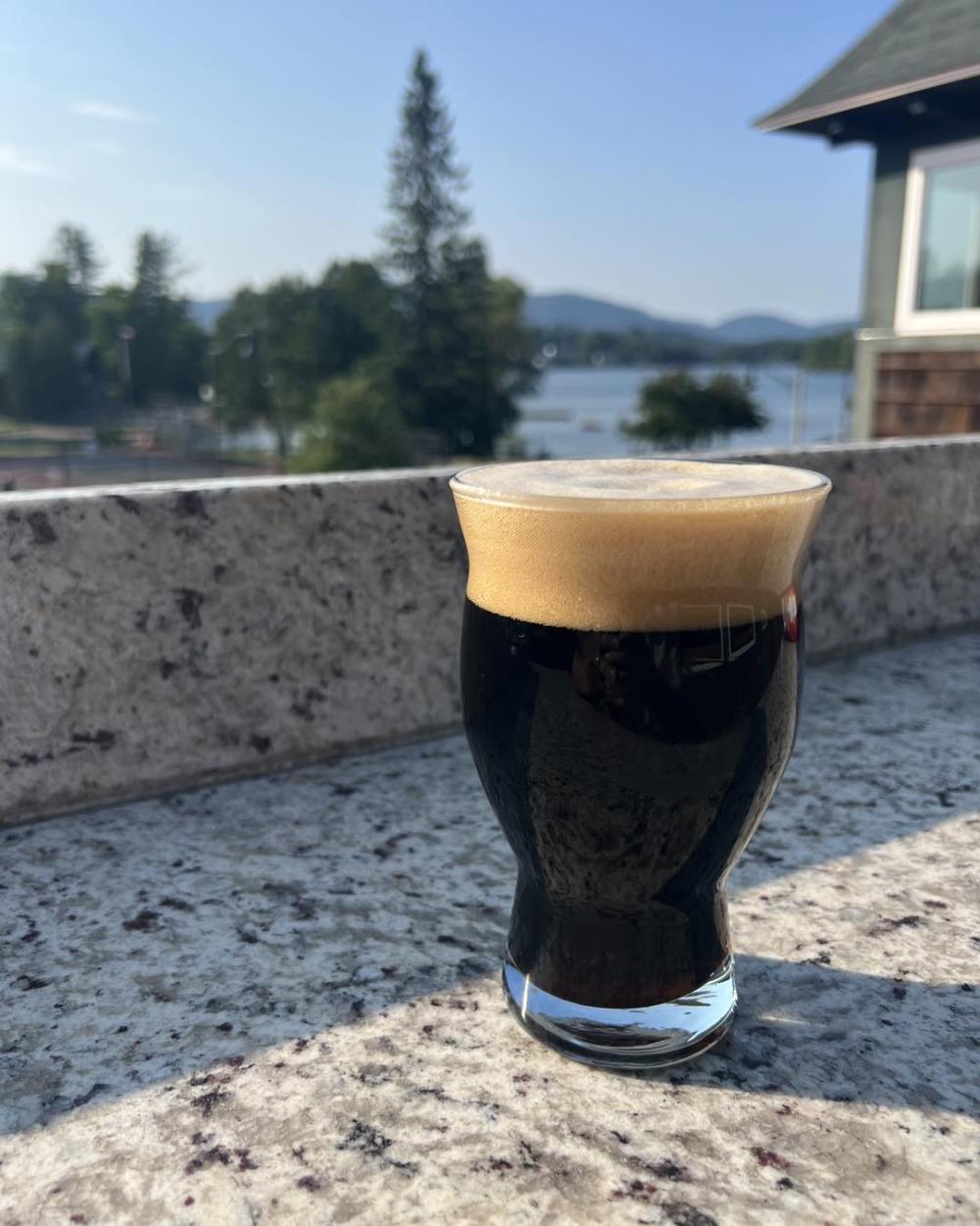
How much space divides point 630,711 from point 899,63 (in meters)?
8.67

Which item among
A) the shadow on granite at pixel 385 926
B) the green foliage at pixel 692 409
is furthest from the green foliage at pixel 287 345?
the shadow on granite at pixel 385 926

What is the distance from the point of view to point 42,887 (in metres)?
1.38

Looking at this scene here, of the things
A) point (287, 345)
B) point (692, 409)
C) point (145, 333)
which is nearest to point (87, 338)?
point (145, 333)

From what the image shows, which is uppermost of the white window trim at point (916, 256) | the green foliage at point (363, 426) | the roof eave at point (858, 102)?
the roof eave at point (858, 102)

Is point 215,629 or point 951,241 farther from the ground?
point 951,241

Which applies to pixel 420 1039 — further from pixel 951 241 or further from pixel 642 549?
pixel 951 241

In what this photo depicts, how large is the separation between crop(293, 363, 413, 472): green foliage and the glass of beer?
52.3 m

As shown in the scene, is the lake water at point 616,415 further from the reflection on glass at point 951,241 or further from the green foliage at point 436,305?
the reflection on glass at point 951,241

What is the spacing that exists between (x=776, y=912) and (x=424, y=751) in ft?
2.59

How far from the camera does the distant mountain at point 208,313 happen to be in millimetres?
69062

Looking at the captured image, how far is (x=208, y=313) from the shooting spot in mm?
74688

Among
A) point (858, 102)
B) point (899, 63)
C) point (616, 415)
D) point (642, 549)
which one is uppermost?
point (899, 63)

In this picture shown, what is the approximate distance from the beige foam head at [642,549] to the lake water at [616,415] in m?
26.4

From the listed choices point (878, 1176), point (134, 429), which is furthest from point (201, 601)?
point (134, 429)
